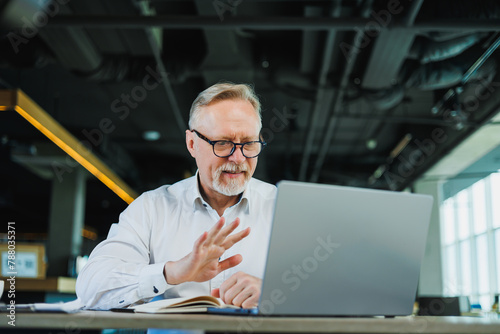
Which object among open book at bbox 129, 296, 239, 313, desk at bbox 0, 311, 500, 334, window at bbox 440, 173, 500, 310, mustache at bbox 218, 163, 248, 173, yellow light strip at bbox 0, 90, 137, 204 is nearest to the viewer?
desk at bbox 0, 311, 500, 334

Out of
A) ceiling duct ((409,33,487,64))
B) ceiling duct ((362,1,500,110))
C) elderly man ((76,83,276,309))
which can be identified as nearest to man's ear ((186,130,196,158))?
elderly man ((76,83,276,309))

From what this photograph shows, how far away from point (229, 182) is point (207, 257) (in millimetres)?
649

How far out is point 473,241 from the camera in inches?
415

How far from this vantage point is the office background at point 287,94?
461 centimetres

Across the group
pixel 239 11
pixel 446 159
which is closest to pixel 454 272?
pixel 446 159

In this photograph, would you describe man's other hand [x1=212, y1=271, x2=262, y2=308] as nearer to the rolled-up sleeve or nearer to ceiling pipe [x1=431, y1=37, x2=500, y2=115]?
the rolled-up sleeve

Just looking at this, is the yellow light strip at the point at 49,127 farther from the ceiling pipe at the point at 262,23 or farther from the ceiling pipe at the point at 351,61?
the ceiling pipe at the point at 351,61

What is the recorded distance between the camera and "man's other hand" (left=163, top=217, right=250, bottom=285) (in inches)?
52.2

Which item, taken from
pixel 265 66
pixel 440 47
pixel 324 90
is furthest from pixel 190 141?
pixel 324 90

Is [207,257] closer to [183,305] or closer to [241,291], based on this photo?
[183,305]

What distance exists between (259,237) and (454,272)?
10.5 meters

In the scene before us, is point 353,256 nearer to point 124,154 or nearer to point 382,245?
point 382,245

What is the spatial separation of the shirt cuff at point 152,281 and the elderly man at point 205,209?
9cm

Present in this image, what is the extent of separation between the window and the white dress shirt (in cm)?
780
